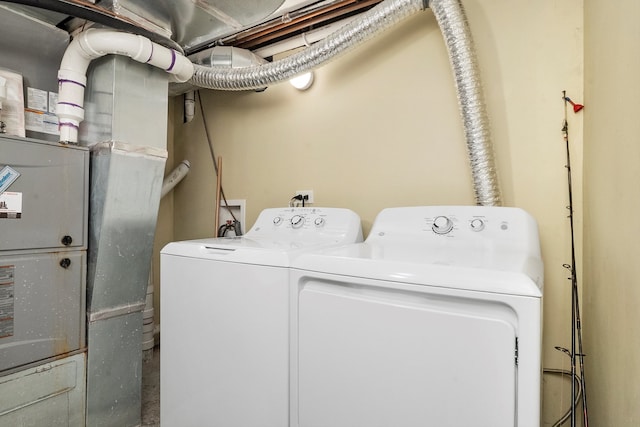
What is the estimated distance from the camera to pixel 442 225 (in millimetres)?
1242

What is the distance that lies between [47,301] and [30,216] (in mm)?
383

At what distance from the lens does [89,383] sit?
152 cm

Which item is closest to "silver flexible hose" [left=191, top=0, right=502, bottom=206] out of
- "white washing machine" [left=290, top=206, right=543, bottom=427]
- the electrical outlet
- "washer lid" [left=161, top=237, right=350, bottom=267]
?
"white washing machine" [left=290, top=206, right=543, bottom=427]

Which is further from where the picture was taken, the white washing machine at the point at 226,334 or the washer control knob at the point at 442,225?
the washer control knob at the point at 442,225

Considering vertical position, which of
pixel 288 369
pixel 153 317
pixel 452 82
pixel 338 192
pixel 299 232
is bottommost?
pixel 153 317

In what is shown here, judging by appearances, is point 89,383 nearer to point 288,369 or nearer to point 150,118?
point 288,369

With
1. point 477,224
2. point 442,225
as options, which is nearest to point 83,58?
point 442,225

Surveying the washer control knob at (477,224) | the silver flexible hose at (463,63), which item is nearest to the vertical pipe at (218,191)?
the silver flexible hose at (463,63)

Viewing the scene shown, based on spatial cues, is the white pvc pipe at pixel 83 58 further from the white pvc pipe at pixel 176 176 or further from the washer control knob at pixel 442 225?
the washer control knob at pixel 442 225

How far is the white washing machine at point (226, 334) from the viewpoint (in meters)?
1.06

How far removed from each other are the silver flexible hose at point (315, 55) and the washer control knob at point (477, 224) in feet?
3.20

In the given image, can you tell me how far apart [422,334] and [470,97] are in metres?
1.03

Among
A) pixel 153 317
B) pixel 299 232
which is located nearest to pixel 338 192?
pixel 299 232

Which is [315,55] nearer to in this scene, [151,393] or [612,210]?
[612,210]
